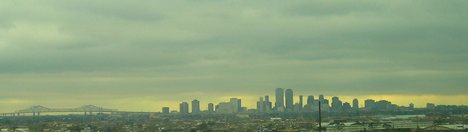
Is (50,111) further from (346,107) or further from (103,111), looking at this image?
(346,107)

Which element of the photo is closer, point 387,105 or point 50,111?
point 387,105

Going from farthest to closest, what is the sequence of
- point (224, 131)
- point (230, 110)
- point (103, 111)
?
point (103, 111), point (230, 110), point (224, 131)

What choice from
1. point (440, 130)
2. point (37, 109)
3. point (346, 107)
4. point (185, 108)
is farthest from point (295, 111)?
point (440, 130)

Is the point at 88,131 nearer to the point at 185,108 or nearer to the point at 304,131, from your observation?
the point at 304,131

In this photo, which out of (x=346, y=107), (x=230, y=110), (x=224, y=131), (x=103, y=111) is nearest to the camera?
(x=224, y=131)

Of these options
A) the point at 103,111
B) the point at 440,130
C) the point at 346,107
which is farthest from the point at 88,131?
the point at 103,111

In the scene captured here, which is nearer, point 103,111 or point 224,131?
point 224,131

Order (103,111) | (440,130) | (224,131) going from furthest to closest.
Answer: (103,111) < (224,131) < (440,130)

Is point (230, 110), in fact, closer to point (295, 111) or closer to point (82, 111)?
point (295, 111)
